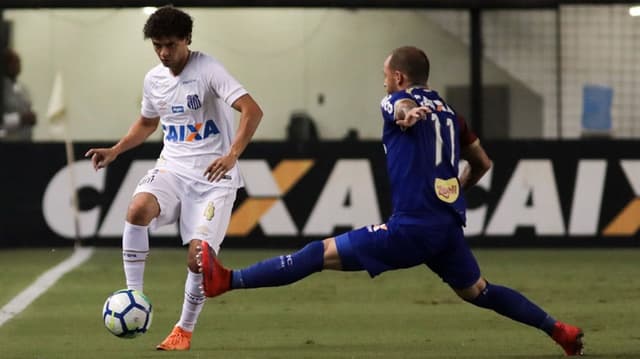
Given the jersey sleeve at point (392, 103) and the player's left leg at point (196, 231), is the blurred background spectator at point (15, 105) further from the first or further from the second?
the jersey sleeve at point (392, 103)

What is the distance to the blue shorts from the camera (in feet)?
27.5

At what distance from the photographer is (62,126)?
16969 millimetres

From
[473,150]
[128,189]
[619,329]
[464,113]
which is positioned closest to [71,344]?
[473,150]

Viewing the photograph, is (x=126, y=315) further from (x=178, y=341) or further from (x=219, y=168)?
(x=219, y=168)

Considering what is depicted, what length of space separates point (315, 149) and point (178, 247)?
180 cm

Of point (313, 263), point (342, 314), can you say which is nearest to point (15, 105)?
point (342, 314)

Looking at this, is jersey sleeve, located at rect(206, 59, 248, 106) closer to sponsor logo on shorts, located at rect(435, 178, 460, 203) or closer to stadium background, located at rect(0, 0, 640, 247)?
sponsor logo on shorts, located at rect(435, 178, 460, 203)

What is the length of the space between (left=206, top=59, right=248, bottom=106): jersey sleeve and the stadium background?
7.13m

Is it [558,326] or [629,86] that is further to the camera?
[629,86]

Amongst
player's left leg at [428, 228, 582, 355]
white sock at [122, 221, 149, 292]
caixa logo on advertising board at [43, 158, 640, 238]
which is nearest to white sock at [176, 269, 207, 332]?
white sock at [122, 221, 149, 292]

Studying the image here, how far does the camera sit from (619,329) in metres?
10.3

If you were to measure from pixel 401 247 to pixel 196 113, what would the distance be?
5.96 feet

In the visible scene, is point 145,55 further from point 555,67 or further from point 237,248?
point 555,67

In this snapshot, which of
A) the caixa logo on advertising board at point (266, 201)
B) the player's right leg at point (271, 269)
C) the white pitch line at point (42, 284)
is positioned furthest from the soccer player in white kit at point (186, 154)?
the caixa logo on advertising board at point (266, 201)
